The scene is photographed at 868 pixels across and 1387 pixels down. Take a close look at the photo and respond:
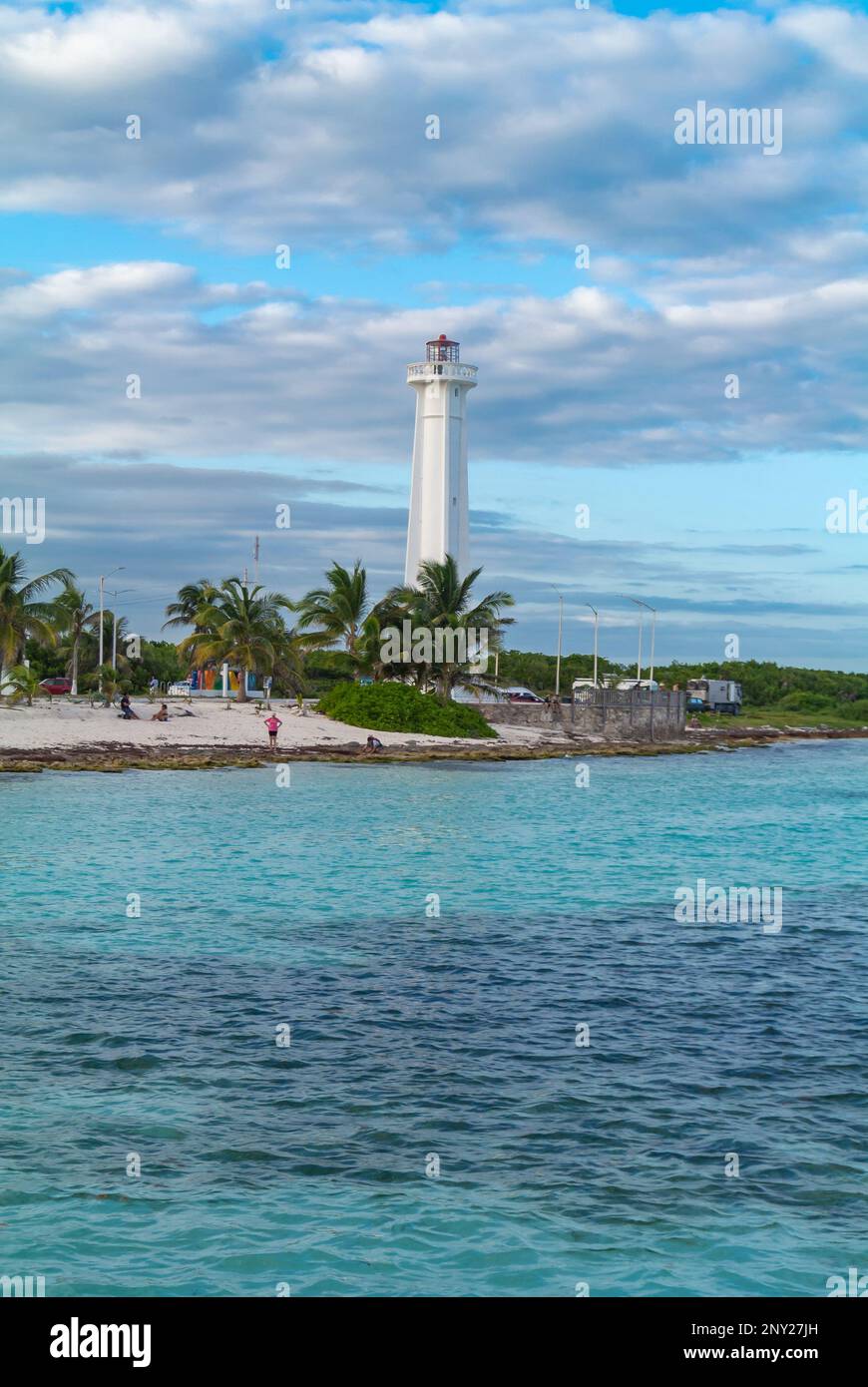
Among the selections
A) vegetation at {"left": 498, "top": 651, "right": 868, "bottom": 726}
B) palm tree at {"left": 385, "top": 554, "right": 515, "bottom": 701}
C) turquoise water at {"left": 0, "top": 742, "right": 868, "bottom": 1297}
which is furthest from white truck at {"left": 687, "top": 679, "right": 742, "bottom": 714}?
turquoise water at {"left": 0, "top": 742, "right": 868, "bottom": 1297}

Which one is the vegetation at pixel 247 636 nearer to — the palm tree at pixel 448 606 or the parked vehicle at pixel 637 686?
the palm tree at pixel 448 606

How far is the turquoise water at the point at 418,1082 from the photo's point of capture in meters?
8.35

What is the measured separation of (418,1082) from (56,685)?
71.6 m

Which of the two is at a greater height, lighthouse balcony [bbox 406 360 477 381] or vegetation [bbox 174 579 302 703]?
lighthouse balcony [bbox 406 360 477 381]

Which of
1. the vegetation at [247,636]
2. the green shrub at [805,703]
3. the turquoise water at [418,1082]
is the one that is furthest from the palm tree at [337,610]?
the green shrub at [805,703]

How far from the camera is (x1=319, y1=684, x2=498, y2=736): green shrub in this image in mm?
63094

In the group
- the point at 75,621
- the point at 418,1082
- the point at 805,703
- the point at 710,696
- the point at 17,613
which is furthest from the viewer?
the point at 805,703

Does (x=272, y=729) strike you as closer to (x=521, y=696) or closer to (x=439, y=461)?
(x=439, y=461)

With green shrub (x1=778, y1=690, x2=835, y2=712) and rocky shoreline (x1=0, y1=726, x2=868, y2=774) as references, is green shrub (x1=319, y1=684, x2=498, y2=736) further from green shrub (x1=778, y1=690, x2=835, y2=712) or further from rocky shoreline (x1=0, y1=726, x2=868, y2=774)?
green shrub (x1=778, y1=690, x2=835, y2=712)

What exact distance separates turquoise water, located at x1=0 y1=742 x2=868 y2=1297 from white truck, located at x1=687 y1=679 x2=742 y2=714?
82.7m

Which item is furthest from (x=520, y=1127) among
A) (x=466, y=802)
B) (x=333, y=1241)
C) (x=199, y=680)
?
(x=199, y=680)

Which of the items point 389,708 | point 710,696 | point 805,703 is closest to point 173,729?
point 389,708

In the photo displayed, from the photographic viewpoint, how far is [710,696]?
109062 millimetres
